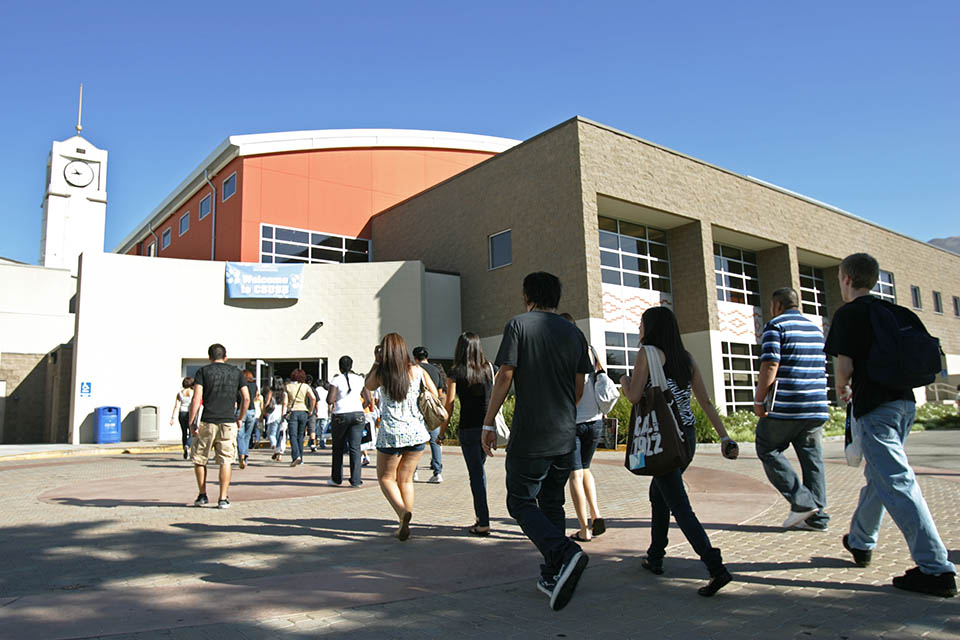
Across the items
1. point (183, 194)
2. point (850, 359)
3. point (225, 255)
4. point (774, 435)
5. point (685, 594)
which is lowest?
point (685, 594)

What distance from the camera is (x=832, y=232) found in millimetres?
26484

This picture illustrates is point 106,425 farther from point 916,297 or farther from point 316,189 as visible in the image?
point 916,297

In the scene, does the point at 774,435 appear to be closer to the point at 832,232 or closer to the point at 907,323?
the point at 907,323

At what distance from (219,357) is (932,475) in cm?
926

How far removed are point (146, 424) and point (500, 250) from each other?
Answer: 38.9 feet

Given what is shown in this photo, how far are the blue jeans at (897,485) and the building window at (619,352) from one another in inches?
592

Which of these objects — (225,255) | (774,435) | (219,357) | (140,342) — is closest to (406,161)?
(225,255)

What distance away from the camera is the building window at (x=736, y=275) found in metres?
24.1

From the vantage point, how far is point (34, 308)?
26641 millimetres

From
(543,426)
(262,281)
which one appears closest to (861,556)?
(543,426)

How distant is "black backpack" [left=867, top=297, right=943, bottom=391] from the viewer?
152 inches

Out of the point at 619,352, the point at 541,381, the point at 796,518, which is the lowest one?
the point at 796,518

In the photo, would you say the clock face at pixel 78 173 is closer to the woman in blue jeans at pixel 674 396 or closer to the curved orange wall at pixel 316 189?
the curved orange wall at pixel 316 189

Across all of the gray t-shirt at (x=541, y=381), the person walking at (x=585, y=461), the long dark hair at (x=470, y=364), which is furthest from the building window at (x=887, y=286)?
the gray t-shirt at (x=541, y=381)
